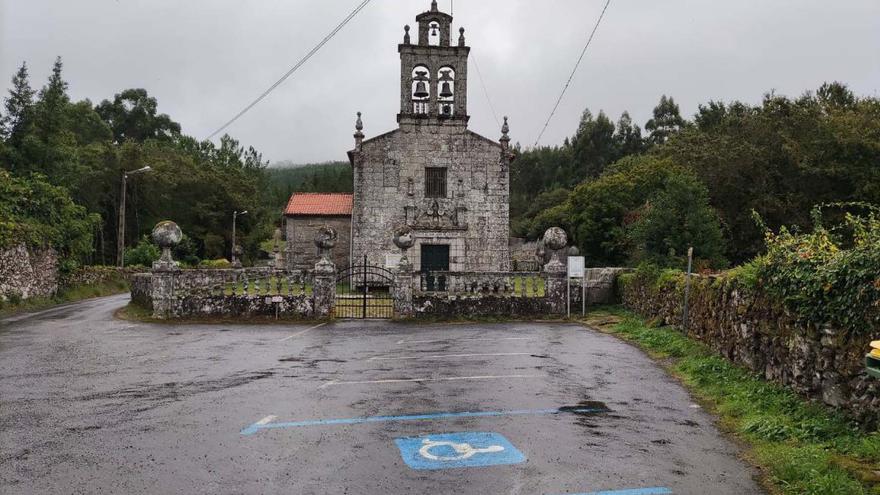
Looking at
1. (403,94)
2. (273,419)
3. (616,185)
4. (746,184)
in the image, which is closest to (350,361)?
(273,419)

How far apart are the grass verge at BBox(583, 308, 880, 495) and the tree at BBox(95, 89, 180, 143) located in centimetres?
7961

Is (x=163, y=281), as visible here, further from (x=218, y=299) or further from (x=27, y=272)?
(x=27, y=272)

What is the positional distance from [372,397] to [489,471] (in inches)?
122

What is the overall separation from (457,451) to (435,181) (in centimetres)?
2299

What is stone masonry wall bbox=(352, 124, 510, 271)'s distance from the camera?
27.8m

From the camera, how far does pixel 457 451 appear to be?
231 inches

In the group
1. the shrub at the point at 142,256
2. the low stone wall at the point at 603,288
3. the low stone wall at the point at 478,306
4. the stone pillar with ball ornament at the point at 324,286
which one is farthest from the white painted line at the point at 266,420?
the shrub at the point at 142,256

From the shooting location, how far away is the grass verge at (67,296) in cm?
2122

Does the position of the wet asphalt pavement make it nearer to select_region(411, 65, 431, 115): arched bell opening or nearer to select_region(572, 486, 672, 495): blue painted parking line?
select_region(572, 486, 672, 495): blue painted parking line

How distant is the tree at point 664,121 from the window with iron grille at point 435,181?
157ft

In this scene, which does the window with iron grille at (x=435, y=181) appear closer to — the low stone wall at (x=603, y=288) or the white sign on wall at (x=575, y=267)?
the low stone wall at (x=603, y=288)

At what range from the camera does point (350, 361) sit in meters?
11.2

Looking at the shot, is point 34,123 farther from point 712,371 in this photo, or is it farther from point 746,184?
point 746,184

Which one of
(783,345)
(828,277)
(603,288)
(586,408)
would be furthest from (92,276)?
(828,277)
